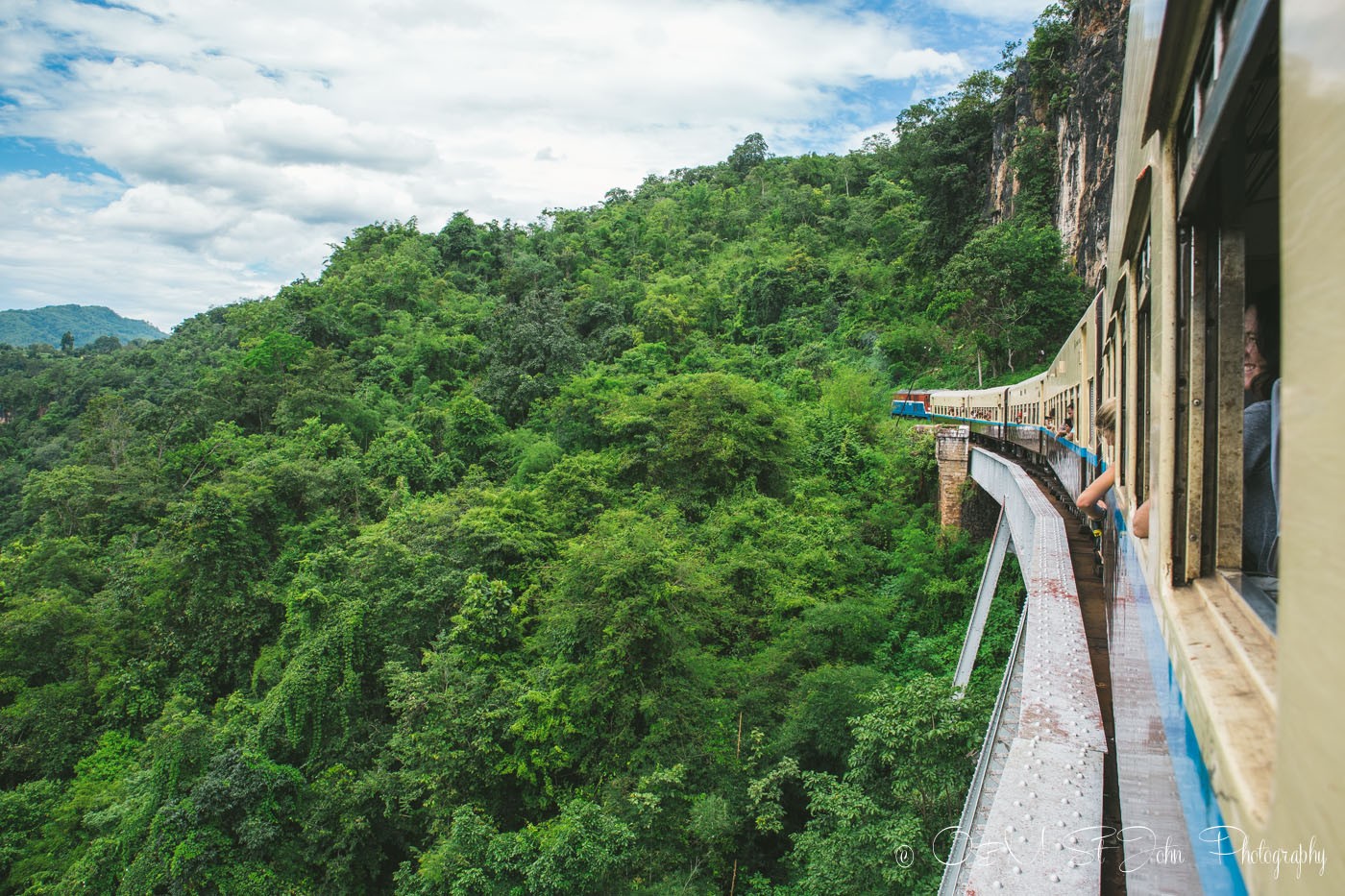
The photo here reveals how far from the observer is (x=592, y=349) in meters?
32.2

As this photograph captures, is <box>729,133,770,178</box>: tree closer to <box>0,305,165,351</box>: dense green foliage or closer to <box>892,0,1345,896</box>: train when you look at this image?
<box>892,0,1345,896</box>: train

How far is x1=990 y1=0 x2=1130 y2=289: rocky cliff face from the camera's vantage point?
23.2 meters

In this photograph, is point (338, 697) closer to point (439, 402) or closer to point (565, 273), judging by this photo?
point (439, 402)

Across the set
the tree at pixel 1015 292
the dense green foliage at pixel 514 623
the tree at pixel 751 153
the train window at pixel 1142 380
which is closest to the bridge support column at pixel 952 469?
the dense green foliage at pixel 514 623

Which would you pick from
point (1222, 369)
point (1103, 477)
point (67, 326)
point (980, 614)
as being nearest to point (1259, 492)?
point (1222, 369)

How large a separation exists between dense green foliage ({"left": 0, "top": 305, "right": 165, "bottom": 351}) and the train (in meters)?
146

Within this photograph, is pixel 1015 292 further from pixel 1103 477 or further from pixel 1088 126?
pixel 1103 477

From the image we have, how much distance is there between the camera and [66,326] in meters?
153

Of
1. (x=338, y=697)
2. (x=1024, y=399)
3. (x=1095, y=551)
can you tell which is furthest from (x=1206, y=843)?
(x=338, y=697)

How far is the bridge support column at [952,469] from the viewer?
15.8 meters

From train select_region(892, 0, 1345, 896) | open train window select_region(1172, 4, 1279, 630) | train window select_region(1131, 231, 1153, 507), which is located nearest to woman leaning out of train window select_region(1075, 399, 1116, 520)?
train select_region(892, 0, 1345, 896)

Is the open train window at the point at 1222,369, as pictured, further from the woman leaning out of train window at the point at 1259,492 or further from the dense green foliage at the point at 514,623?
the dense green foliage at the point at 514,623

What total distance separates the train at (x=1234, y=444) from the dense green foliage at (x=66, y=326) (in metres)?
146

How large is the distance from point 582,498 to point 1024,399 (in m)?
9.81
